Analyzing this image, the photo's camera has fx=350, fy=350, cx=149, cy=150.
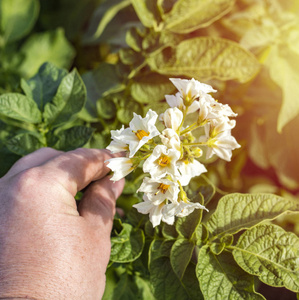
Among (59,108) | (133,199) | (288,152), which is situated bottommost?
(288,152)

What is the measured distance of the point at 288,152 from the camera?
1596mm

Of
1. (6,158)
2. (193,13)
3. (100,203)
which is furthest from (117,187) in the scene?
(193,13)

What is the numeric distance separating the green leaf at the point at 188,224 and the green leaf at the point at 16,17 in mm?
1499

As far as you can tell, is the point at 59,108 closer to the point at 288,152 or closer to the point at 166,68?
the point at 166,68

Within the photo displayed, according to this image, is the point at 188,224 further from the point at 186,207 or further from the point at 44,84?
the point at 44,84

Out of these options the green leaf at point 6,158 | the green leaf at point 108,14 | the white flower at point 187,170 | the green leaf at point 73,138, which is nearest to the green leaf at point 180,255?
the white flower at point 187,170

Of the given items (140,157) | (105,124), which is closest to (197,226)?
(140,157)

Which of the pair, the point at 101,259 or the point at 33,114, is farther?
the point at 33,114

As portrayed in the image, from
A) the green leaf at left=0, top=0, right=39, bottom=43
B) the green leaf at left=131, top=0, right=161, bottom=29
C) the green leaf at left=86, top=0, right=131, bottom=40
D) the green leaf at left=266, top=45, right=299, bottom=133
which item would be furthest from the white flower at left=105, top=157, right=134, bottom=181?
the green leaf at left=0, top=0, right=39, bottom=43

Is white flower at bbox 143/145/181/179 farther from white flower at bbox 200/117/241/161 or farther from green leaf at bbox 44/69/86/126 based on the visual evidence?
green leaf at bbox 44/69/86/126

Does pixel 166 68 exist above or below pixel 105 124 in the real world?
above

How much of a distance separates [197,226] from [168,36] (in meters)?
0.68

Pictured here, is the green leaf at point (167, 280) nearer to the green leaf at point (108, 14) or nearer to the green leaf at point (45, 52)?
the green leaf at point (108, 14)

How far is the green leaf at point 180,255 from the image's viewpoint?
2.91ft
